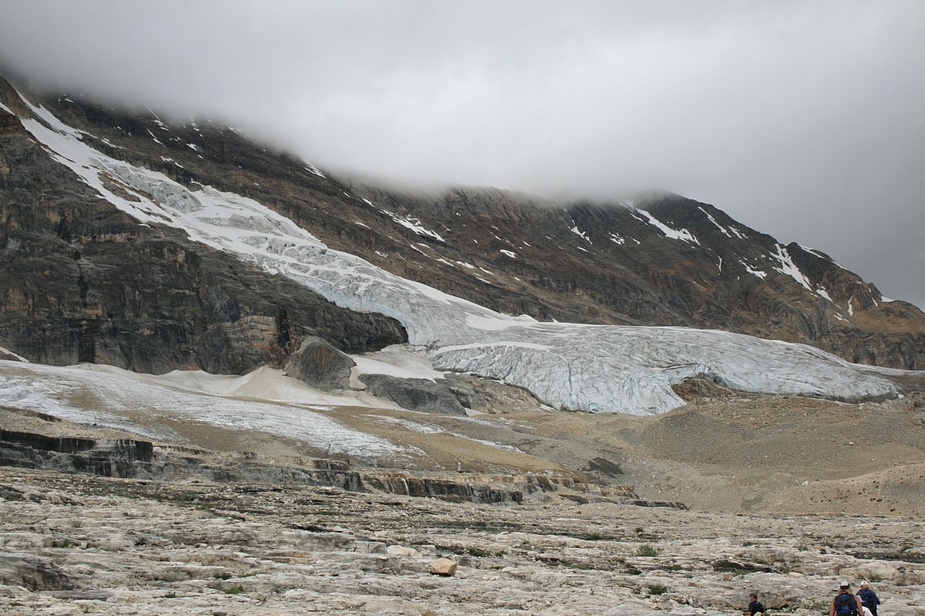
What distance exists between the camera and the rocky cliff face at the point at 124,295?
243 feet

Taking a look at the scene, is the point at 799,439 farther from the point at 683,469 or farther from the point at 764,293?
the point at 764,293

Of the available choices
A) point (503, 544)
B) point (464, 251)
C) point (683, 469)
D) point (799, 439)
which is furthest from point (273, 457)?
point (464, 251)

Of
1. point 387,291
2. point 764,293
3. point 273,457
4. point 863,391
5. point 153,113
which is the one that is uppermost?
point 153,113

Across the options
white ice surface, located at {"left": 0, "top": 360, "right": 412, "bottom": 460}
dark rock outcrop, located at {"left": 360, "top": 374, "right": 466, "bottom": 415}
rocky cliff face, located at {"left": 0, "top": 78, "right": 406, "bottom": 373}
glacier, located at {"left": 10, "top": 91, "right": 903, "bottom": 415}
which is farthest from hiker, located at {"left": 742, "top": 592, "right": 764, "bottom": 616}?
rocky cliff face, located at {"left": 0, "top": 78, "right": 406, "bottom": 373}

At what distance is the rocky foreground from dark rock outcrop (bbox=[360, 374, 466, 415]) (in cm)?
4798

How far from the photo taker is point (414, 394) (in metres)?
71.7

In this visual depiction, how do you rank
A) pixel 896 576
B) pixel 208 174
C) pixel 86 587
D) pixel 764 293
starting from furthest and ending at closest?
pixel 764 293 → pixel 208 174 → pixel 896 576 → pixel 86 587

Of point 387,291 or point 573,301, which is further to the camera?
point 573,301

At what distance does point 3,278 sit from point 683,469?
66.8m

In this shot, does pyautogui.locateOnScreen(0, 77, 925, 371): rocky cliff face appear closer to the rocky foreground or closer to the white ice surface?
the white ice surface

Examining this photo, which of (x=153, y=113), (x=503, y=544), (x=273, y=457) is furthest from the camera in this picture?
(x=153, y=113)

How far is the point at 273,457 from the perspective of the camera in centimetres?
3431

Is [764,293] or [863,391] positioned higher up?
[764,293]

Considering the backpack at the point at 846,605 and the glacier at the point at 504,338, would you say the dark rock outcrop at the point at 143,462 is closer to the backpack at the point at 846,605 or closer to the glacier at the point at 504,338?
the backpack at the point at 846,605
